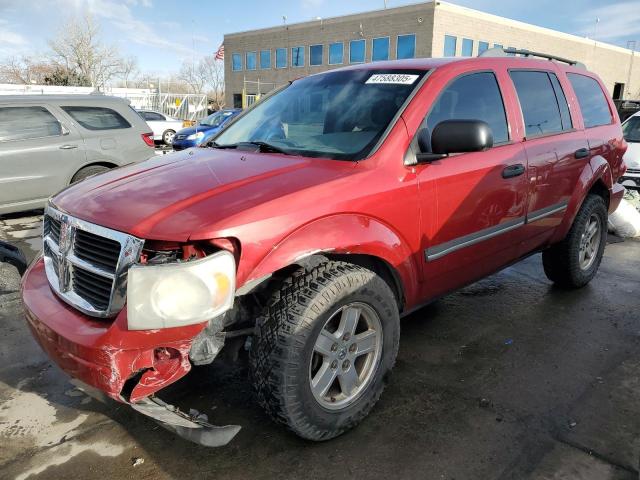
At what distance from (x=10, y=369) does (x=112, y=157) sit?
14.9 feet

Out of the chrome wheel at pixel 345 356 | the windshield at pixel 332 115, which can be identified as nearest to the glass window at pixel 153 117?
the windshield at pixel 332 115

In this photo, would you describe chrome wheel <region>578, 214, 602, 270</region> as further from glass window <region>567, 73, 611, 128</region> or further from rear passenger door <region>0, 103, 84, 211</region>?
rear passenger door <region>0, 103, 84, 211</region>

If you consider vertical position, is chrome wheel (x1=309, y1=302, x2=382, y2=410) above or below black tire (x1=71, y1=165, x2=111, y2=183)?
below

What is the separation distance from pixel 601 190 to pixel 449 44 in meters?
32.3

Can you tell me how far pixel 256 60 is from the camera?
44.3 m

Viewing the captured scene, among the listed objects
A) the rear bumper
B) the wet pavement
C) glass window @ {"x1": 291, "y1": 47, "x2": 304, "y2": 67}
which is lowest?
the wet pavement

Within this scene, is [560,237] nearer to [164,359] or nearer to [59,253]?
[164,359]

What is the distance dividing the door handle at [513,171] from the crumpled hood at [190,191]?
1241 millimetres

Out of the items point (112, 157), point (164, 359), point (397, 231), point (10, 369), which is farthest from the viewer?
point (112, 157)

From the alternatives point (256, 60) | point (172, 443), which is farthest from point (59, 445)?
Answer: point (256, 60)

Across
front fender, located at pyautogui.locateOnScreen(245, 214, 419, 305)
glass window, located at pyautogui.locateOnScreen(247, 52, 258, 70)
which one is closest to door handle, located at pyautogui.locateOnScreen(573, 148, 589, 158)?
front fender, located at pyautogui.locateOnScreen(245, 214, 419, 305)

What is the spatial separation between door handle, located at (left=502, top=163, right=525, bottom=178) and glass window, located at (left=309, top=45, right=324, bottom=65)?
38581 mm

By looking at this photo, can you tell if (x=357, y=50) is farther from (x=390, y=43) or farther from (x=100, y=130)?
(x=100, y=130)

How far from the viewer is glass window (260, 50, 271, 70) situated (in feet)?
141
